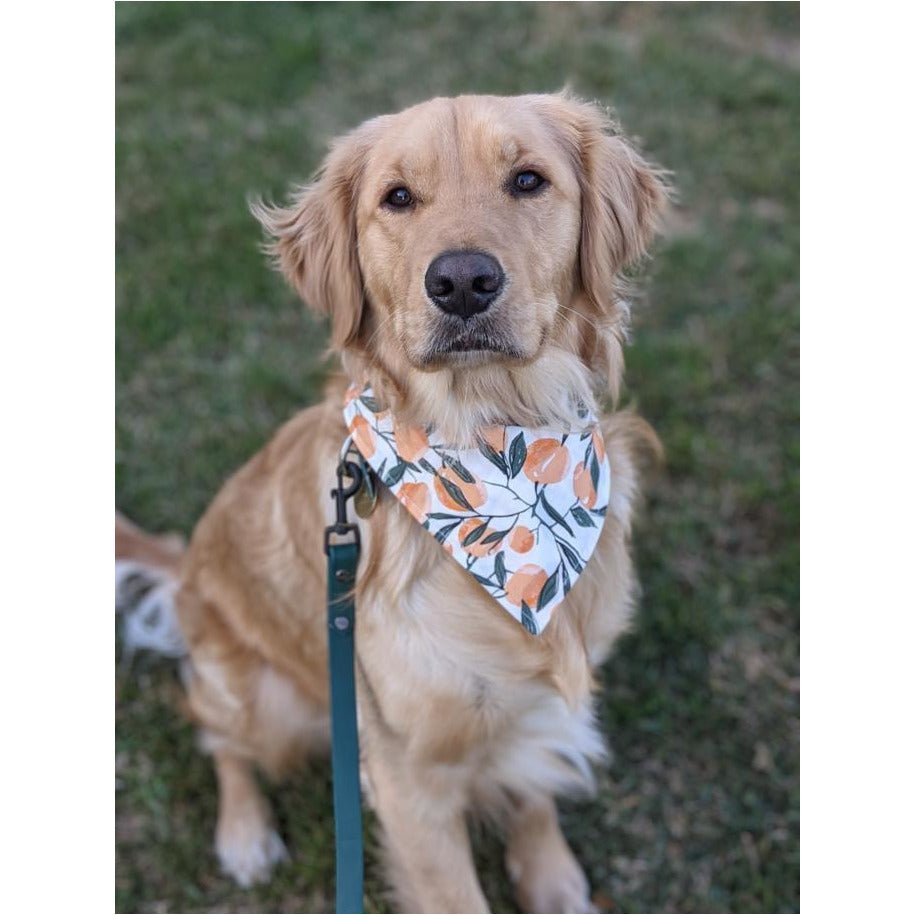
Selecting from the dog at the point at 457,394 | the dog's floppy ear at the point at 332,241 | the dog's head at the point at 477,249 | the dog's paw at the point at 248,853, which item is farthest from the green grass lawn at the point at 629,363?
the dog's floppy ear at the point at 332,241

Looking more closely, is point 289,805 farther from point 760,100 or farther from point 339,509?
point 760,100

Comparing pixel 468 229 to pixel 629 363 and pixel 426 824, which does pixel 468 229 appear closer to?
pixel 426 824

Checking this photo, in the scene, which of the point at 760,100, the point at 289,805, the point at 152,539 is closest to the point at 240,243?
the point at 152,539

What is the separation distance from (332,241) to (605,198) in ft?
2.50

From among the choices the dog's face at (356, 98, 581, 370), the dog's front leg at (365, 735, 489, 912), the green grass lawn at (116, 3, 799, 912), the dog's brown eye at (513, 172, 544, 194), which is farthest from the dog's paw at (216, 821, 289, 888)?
the dog's brown eye at (513, 172, 544, 194)

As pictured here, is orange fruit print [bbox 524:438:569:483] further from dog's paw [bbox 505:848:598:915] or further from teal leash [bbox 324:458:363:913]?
dog's paw [bbox 505:848:598:915]

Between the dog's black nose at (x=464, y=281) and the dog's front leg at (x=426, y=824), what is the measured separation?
1230 millimetres

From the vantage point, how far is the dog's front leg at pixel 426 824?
2.55 meters

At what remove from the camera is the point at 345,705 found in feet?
7.94

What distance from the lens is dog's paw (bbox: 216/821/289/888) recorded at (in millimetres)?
3250

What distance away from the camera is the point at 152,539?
3.76 meters

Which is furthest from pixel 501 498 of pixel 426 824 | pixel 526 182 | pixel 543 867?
pixel 543 867

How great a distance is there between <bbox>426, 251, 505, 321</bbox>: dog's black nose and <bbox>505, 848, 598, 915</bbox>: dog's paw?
194cm

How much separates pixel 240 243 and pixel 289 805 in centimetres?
304
